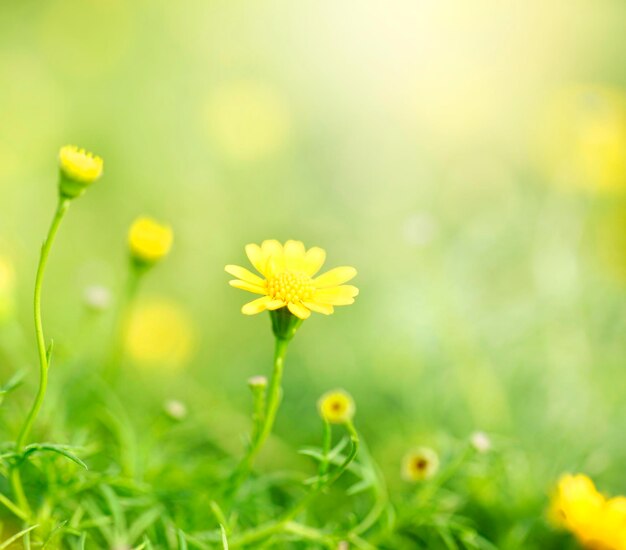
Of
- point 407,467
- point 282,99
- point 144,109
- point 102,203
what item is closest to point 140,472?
point 407,467

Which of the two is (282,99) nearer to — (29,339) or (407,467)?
(29,339)

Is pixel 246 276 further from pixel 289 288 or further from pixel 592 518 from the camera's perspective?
pixel 592 518

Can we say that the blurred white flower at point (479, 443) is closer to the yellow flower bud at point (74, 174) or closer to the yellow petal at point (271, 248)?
the yellow petal at point (271, 248)

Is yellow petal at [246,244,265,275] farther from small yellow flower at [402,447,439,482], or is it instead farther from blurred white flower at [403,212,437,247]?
blurred white flower at [403,212,437,247]

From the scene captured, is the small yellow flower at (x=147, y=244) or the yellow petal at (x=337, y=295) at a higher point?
the yellow petal at (x=337, y=295)

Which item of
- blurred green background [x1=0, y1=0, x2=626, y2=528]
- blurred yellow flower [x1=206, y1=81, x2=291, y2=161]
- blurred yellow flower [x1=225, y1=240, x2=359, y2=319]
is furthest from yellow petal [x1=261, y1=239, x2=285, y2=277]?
blurred yellow flower [x1=206, y1=81, x2=291, y2=161]

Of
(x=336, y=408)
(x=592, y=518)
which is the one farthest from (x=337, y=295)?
(x=592, y=518)

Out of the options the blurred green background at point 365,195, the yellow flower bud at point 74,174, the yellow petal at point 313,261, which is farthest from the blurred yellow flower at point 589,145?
the yellow flower bud at point 74,174
